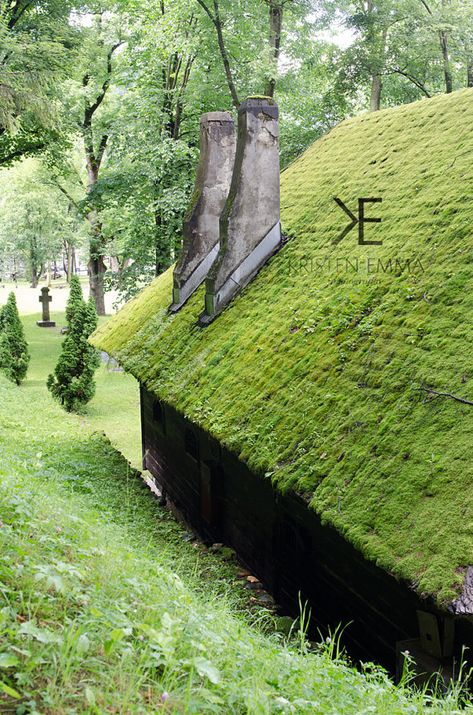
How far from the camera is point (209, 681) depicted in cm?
327

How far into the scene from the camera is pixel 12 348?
74.8 ft

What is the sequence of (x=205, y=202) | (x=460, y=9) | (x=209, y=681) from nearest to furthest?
(x=209, y=681) < (x=205, y=202) < (x=460, y=9)

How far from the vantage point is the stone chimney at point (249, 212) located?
11.1 m

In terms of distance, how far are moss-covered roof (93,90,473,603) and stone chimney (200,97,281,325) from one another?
0.33 m

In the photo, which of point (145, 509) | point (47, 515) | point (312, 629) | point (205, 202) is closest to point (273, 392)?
point (312, 629)

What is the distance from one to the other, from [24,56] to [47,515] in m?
20.6

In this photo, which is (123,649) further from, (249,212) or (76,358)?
(76,358)

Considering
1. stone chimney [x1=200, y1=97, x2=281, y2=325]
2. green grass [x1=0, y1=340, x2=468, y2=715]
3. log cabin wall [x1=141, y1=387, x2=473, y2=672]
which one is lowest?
log cabin wall [x1=141, y1=387, x2=473, y2=672]

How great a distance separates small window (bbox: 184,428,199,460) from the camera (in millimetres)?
10784

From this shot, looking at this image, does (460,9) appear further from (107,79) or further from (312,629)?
(312,629)

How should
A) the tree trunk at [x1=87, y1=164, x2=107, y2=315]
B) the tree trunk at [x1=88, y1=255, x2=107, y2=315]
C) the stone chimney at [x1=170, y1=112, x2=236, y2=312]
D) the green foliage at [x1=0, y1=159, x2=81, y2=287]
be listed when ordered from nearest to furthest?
1. the stone chimney at [x1=170, y1=112, x2=236, y2=312]
2. the tree trunk at [x1=87, y1=164, x2=107, y2=315]
3. the tree trunk at [x1=88, y1=255, x2=107, y2=315]
4. the green foliage at [x1=0, y1=159, x2=81, y2=287]

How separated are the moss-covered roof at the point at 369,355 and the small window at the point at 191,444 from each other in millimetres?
1030

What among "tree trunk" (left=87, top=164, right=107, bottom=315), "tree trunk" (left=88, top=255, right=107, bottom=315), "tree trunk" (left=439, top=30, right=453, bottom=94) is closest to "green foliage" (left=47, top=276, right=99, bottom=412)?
"tree trunk" (left=87, top=164, right=107, bottom=315)

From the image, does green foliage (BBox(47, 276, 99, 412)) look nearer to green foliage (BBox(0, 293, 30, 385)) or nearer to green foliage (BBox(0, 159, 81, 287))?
green foliage (BBox(0, 293, 30, 385))
